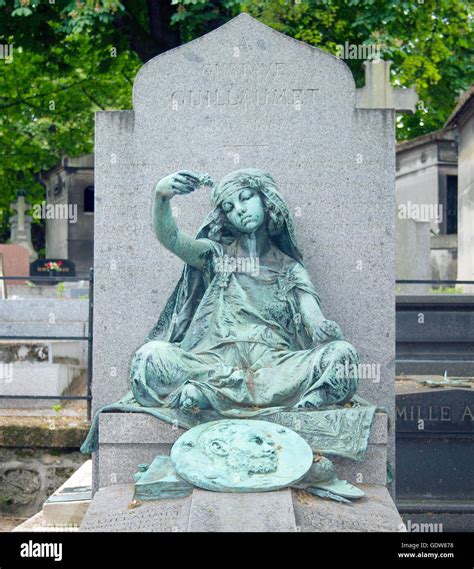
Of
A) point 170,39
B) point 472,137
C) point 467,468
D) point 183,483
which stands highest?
point 170,39

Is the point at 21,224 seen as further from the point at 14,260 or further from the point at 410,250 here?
the point at 410,250

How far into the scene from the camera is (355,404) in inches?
211

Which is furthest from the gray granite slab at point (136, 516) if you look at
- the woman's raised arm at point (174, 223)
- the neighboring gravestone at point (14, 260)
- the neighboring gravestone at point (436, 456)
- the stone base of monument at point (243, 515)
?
the neighboring gravestone at point (14, 260)

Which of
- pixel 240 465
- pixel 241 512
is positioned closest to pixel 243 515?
pixel 241 512

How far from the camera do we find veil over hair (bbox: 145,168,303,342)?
5.87 metres

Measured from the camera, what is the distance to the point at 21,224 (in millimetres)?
27203

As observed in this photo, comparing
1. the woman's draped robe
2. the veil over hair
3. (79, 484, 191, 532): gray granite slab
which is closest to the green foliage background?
the veil over hair

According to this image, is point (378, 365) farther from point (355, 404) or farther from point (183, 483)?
point (183, 483)

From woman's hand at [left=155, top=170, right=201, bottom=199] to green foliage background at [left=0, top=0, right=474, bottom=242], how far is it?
785cm

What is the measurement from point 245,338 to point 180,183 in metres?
0.96

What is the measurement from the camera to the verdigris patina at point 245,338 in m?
5.14

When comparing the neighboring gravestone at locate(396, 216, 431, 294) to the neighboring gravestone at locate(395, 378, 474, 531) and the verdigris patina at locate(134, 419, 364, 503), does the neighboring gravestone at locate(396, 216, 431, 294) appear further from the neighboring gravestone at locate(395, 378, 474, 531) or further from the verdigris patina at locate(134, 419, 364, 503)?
the verdigris patina at locate(134, 419, 364, 503)
